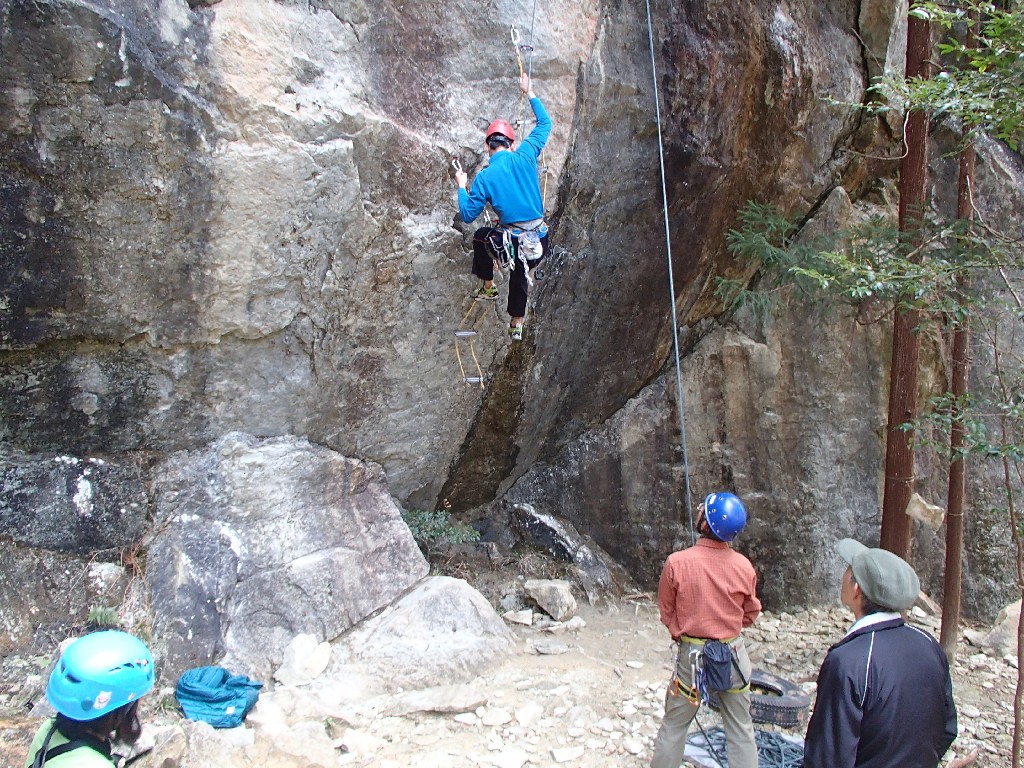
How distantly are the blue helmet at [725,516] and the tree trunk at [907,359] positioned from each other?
2991 millimetres

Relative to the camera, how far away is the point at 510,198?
17.3 feet

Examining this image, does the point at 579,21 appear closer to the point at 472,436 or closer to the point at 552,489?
the point at 472,436

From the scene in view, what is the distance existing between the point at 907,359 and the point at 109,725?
5950 millimetres

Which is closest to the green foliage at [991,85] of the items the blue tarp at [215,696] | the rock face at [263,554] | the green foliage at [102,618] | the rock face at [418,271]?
the rock face at [418,271]

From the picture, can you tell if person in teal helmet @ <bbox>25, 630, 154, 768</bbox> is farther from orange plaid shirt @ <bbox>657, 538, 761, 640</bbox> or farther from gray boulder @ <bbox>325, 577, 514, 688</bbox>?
gray boulder @ <bbox>325, 577, 514, 688</bbox>

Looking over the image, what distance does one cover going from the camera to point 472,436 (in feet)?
22.7

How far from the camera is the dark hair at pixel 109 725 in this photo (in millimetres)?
2039

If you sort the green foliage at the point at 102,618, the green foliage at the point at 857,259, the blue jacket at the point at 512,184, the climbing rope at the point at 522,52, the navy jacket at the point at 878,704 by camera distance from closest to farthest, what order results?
1. the navy jacket at the point at 878,704
2. the green foliage at the point at 102,618
3. the green foliage at the point at 857,259
4. the blue jacket at the point at 512,184
5. the climbing rope at the point at 522,52

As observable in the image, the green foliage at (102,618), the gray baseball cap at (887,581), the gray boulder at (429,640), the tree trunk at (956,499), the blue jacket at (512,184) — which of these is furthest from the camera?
the tree trunk at (956,499)

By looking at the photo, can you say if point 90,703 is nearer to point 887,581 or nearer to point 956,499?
point 887,581

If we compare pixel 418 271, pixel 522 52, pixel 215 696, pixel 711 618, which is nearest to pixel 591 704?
pixel 711 618

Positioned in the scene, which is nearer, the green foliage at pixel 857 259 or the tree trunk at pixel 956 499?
the green foliage at pixel 857 259

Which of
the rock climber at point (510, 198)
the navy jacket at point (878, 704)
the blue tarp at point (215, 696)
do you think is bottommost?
the blue tarp at point (215, 696)

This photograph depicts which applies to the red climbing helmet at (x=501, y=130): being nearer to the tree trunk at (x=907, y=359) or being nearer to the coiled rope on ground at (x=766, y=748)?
the tree trunk at (x=907, y=359)
